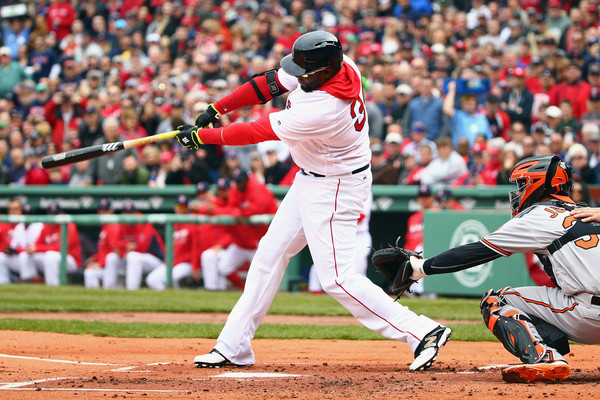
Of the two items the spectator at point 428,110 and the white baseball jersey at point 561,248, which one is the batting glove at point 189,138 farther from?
the spectator at point 428,110

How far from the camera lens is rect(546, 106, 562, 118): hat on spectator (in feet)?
36.8

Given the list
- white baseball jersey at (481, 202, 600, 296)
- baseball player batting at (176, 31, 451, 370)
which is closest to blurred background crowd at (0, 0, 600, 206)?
baseball player batting at (176, 31, 451, 370)

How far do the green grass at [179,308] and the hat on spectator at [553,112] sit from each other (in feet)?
8.91

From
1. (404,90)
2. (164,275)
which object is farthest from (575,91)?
(164,275)

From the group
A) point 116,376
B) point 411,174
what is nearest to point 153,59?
point 411,174

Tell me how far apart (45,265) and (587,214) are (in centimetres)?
928

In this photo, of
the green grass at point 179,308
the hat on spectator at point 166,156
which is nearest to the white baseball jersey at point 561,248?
the green grass at point 179,308

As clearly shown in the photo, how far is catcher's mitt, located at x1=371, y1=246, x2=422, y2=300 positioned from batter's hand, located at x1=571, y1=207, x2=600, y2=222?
35.2 inches

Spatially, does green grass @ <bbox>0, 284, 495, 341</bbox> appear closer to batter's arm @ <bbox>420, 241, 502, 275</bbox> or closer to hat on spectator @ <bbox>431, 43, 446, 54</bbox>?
batter's arm @ <bbox>420, 241, 502, 275</bbox>

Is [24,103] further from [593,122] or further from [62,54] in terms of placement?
[593,122]

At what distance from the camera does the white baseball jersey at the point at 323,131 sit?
4.95 meters

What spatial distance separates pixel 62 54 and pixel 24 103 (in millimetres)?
1907

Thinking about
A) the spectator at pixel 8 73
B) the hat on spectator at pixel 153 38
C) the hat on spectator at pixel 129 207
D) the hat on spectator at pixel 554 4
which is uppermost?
the hat on spectator at pixel 153 38

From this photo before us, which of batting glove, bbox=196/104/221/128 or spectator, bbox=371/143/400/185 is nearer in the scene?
batting glove, bbox=196/104/221/128
